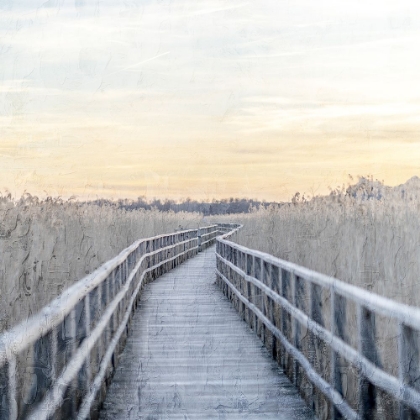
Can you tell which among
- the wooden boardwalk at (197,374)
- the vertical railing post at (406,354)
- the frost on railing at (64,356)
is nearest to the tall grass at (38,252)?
the frost on railing at (64,356)

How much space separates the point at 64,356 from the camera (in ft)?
16.0

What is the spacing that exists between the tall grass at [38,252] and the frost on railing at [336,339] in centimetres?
203

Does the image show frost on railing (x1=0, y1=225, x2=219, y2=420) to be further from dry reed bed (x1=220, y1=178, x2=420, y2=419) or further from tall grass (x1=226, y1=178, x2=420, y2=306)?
tall grass (x1=226, y1=178, x2=420, y2=306)

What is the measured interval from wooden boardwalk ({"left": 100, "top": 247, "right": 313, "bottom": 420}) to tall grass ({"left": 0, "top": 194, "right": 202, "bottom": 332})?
112 centimetres

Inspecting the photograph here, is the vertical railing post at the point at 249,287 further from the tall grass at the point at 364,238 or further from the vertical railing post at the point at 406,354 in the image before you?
the vertical railing post at the point at 406,354

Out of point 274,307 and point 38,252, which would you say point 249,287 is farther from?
point 38,252

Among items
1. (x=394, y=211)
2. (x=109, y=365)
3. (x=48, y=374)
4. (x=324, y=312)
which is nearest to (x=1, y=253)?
(x=109, y=365)

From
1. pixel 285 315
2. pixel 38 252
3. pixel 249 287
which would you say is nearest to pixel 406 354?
pixel 285 315

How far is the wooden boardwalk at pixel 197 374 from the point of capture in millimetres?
6344

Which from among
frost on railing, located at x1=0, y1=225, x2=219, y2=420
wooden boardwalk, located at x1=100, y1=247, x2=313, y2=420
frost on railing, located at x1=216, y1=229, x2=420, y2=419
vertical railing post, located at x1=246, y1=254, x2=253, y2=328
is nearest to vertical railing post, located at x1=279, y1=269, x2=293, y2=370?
frost on railing, located at x1=216, y1=229, x2=420, y2=419

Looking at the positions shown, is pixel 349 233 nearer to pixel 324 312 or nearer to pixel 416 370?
pixel 324 312

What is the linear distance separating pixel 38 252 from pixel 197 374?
6.72 feet

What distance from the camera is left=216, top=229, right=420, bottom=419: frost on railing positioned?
12.7 ft

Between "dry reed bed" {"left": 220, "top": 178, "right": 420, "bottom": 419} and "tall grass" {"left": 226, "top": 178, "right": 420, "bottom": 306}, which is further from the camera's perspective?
"tall grass" {"left": 226, "top": 178, "right": 420, "bottom": 306}
